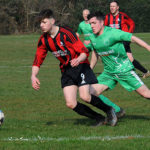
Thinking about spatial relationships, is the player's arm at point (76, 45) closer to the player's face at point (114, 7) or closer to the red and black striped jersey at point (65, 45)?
the red and black striped jersey at point (65, 45)

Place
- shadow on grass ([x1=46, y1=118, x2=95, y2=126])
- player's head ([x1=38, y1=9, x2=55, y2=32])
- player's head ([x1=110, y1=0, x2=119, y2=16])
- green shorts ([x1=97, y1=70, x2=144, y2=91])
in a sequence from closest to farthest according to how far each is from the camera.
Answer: player's head ([x1=38, y1=9, x2=55, y2=32]) < green shorts ([x1=97, y1=70, x2=144, y2=91]) < shadow on grass ([x1=46, y1=118, x2=95, y2=126]) < player's head ([x1=110, y1=0, x2=119, y2=16])

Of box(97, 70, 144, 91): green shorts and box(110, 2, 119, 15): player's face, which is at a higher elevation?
box(97, 70, 144, 91): green shorts

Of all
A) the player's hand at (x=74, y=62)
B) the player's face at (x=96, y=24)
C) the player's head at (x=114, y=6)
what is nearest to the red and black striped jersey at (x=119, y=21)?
the player's head at (x=114, y=6)

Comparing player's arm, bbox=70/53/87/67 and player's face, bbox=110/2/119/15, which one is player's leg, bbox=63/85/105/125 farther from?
player's face, bbox=110/2/119/15

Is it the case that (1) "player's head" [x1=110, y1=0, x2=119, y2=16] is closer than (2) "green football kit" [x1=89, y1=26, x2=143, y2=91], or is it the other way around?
(2) "green football kit" [x1=89, y1=26, x2=143, y2=91]

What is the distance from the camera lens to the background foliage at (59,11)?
44.9 meters

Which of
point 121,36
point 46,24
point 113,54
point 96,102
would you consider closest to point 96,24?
point 121,36

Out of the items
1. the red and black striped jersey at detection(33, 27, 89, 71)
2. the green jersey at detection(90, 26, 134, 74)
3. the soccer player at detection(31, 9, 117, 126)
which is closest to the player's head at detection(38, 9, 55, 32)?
the soccer player at detection(31, 9, 117, 126)

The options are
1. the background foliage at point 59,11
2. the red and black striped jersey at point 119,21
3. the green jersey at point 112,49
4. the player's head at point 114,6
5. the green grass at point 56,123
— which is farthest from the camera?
the background foliage at point 59,11

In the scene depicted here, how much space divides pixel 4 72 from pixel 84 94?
938 centimetres

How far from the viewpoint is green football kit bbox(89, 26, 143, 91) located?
7387mm

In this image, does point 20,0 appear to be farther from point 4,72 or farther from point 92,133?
point 92,133

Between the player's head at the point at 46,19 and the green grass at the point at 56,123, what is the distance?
4.83 ft

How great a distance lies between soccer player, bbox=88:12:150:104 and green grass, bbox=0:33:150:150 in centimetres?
60
